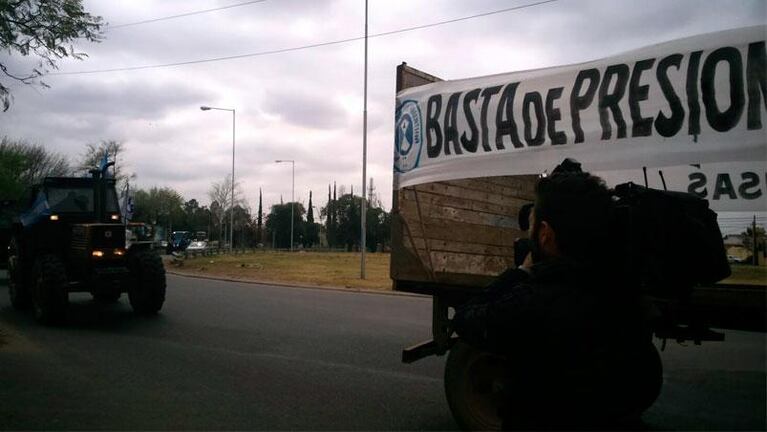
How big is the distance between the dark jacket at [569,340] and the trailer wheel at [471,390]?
2.16 m

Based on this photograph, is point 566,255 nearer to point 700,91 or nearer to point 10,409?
point 700,91

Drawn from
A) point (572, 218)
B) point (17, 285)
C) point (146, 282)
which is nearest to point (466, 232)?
point (572, 218)

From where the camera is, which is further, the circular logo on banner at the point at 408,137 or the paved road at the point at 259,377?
the paved road at the point at 259,377

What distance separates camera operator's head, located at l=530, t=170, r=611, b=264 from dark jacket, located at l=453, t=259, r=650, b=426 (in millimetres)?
56

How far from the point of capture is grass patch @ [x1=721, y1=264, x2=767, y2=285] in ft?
10.3

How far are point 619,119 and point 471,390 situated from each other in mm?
2028

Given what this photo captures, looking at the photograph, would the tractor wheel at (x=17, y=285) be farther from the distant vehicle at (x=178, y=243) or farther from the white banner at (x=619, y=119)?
the distant vehicle at (x=178, y=243)

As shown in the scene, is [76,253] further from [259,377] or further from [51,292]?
[259,377]

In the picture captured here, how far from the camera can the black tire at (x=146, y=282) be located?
10133 mm

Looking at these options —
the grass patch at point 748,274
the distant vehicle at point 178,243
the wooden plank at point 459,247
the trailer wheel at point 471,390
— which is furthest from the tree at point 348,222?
the grass patch at point 748,274

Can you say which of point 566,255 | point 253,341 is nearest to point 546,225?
point 566,255

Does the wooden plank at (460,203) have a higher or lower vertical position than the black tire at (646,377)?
higher

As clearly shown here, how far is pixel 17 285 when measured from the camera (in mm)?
11266

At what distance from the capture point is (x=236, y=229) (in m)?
74.7
